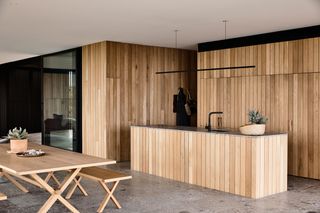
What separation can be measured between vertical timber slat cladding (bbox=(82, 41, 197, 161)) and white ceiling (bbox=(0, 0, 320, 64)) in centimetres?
46

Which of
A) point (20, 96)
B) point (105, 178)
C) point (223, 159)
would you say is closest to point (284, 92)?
point (223, 159)

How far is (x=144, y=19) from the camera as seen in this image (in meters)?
5.84

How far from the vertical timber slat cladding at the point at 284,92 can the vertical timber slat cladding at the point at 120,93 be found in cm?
170

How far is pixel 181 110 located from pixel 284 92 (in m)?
2.92

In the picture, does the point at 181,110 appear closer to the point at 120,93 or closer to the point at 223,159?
the point at 120,93

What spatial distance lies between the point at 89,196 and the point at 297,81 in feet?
13.3

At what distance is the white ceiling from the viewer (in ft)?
16.1

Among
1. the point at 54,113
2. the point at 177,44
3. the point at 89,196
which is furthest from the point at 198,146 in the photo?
the point at 54,113

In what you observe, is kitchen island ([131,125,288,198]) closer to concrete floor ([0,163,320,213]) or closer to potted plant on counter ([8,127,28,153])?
concrete floor ([0,163,320,213])

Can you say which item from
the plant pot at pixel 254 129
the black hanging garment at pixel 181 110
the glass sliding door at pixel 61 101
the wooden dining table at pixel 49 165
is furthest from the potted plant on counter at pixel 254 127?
the glass sliding door at pixel 61 101

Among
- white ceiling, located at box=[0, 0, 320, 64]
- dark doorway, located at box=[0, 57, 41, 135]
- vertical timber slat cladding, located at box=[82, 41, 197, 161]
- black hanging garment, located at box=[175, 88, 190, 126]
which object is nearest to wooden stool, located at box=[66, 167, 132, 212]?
white ceiling, located at box=[0, 0, 320, 64]

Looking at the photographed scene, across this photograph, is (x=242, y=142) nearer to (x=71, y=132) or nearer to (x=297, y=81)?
(x=297, y=81)

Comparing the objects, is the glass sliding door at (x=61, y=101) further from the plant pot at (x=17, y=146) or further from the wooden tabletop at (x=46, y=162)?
the wooden tabletop at (x=46, y=162)

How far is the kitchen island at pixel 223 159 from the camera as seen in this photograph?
520 cm
